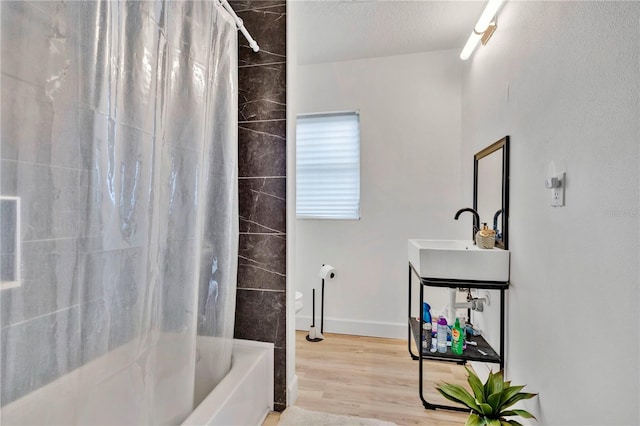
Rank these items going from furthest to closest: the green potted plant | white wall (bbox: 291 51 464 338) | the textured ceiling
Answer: white wall (bbox: 291 51 464 338), the textured ceiling, the green potted plant

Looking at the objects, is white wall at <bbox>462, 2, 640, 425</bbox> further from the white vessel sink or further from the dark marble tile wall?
the dark marble tile wall

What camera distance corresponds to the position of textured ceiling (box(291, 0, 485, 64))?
1.98 meters

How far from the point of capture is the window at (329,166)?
9.02ft

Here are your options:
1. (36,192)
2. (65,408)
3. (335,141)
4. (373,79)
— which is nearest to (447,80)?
(373,79)

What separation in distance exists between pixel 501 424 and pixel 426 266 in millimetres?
757

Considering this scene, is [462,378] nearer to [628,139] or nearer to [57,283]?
[628,139]

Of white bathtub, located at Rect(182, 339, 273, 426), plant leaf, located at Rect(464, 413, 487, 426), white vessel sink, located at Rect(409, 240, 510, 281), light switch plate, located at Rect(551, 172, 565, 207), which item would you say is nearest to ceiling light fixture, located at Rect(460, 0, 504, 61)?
light switch plate, located at Rect(551, 172, 565, 207)

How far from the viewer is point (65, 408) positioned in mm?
811

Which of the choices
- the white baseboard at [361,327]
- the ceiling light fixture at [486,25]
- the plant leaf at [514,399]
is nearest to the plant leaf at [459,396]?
the plant leaf at [514,399]

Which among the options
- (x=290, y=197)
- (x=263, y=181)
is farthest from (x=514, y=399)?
(x=263, y=181)

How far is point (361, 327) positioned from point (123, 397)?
2079mm

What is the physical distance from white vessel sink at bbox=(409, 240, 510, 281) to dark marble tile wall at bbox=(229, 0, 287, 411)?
82 centimetres

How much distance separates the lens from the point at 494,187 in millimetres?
1817

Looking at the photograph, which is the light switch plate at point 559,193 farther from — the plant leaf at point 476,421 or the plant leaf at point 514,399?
the plant leaf at point 476,421
